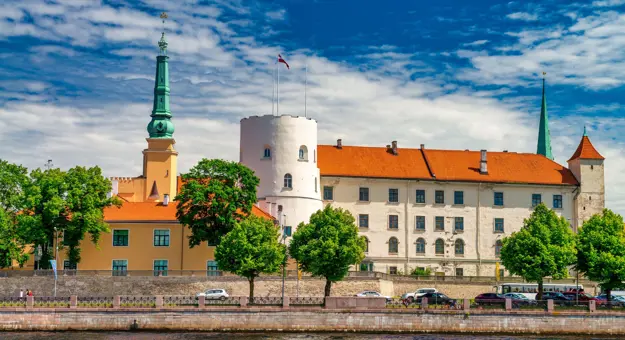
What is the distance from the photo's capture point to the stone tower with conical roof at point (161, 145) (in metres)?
98.4

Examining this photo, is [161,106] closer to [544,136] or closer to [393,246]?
[393,246]

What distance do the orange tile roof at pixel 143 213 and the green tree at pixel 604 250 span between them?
1077 inches

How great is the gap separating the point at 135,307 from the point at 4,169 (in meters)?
25.5

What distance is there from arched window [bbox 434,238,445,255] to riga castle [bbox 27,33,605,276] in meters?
0.15

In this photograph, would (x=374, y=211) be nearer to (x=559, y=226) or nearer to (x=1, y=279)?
(x=559, y=226)

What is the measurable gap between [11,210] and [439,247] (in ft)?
136

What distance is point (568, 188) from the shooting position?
95688 millimetres

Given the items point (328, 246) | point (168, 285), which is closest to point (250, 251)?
point (328, 246)

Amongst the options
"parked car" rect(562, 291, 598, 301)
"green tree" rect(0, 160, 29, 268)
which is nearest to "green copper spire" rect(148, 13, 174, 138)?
"green tree" rect(0, 160, 29, 268)

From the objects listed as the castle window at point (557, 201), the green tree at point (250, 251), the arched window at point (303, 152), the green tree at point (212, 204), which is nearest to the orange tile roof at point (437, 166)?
the castle window at point (557, 201)

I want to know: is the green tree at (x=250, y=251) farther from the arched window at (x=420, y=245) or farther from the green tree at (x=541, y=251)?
the arched window at (x=420, y=245)

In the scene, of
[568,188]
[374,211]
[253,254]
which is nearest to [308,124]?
[374,211]

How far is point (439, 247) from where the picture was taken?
302 feet

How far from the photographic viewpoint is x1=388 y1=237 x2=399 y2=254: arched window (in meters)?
91.1
